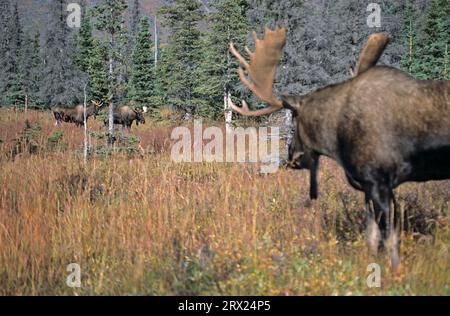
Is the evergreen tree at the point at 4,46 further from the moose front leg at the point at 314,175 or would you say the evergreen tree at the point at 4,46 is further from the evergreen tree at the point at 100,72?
the moose front leg at the point at 314,175

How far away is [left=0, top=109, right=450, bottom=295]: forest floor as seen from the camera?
3.90m

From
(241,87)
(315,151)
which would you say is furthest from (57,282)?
(241,87)

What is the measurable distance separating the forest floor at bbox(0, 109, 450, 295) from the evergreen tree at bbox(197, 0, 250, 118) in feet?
50.9

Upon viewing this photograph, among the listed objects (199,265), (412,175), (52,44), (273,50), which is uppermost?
(52,44)

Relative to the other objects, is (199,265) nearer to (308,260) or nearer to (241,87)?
(308,260)

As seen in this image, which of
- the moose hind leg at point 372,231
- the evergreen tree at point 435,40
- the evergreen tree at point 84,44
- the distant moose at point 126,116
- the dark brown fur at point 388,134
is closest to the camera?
A: the dark brown fur at point 388,134

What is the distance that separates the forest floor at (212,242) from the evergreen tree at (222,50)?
50.9 ft

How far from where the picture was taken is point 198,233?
5.25 metres

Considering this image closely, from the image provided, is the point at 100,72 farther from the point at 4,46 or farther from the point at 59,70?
the point at 4,46

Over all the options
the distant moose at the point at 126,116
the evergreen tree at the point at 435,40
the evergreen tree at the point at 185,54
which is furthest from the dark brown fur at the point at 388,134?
the evergreen tree at the point at 435,40

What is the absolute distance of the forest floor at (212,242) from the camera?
3904 millimetres

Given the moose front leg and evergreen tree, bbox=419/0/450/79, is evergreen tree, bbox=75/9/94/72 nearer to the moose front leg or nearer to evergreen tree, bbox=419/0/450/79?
evergreen tree, bbox=419/0/450/79

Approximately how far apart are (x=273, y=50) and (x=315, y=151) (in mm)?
1309

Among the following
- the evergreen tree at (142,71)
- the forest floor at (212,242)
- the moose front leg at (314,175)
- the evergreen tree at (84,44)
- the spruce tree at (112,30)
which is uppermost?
the evergreen tree at (84,44)
